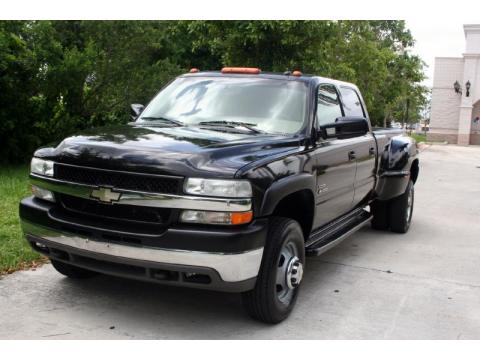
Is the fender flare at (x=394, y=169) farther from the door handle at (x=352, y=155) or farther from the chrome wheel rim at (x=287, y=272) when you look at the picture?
the chrome wheel rim at (x=287, y=272)

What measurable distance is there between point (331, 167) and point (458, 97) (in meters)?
37.5

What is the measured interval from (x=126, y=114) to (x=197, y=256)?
956cm

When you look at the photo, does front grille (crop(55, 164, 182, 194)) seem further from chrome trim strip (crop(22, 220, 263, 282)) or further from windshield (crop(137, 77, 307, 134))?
windshield (crop(137, 77, 307, 134))

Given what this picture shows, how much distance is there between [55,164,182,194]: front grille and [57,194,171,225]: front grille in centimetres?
13

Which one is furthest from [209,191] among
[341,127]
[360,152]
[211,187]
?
[360,152]

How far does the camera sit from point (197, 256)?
3404mm

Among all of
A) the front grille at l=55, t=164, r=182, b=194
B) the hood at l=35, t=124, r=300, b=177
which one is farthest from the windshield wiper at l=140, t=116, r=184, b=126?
the front grille at l=55, t=164, r=182, b=194

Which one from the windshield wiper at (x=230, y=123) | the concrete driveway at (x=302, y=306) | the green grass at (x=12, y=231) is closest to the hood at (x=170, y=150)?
the windshield wiper at (x=230, y=123)

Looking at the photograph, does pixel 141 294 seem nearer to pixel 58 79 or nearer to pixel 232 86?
pixel 232 86

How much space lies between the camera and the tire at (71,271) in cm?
463

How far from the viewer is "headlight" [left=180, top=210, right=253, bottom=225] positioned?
346cm

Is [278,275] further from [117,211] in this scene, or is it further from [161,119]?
[161,119]

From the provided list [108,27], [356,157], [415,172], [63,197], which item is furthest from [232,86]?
[108,27]

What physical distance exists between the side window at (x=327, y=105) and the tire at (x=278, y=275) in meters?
1.24
